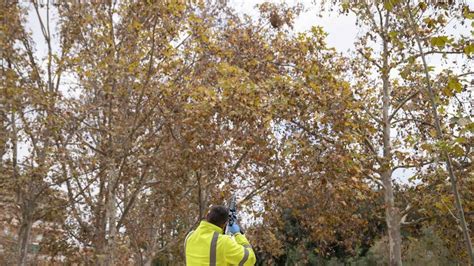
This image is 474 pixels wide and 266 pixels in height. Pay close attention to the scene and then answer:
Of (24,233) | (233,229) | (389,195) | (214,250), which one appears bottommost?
(214,250)

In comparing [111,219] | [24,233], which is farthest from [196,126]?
[24,233]

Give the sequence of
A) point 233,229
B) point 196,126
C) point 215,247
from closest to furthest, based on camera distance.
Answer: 1. point 215,247
2. point 233,229
3. point 196,126

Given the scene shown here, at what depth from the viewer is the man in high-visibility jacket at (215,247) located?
4133mm

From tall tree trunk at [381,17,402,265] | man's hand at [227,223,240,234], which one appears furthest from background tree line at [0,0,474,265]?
man's hand at [227,223,240,234]

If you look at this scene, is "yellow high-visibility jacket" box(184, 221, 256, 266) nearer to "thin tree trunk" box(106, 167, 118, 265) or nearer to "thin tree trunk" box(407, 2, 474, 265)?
"thin tree trunk" box(407, 2, 474, 265)

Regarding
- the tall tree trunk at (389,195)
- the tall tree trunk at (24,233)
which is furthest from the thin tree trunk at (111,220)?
the tall tree trunk at (389,195)

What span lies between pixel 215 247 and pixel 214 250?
0.09 ft

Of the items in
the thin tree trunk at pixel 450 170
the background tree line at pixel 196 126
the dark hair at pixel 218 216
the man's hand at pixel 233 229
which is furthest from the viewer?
the background tree line at pixel 196 126

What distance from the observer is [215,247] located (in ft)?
13.6

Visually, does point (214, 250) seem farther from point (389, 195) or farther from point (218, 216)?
point (389, 195)

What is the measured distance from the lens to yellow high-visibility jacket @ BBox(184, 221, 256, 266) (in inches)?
163

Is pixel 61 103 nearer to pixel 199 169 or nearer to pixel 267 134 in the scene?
pixel 199 169

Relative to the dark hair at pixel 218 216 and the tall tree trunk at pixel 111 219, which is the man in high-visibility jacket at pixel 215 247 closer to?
the dark hair at pixel 218 216

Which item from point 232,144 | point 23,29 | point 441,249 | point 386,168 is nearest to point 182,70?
point 232,144
